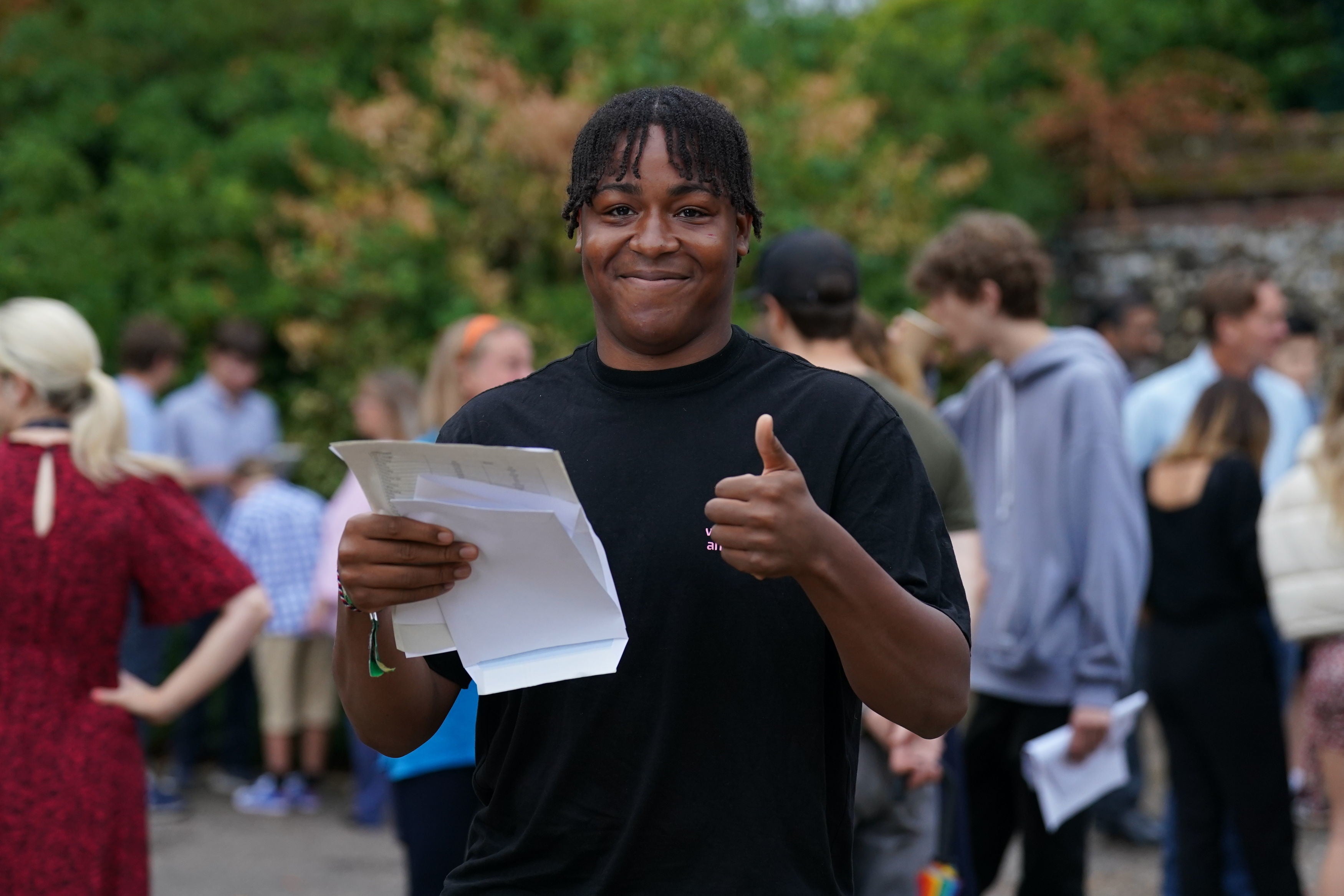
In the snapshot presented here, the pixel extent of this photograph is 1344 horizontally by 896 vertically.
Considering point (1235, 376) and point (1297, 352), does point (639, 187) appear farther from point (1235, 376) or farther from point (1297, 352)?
point (1297, 352)

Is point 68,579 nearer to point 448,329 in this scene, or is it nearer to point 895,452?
point 448,329

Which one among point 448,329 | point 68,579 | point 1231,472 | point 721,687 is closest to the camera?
point 721,687

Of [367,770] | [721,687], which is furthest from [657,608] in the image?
[367,770]

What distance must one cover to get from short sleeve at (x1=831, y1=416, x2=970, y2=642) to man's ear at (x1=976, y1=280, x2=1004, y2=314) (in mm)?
2686

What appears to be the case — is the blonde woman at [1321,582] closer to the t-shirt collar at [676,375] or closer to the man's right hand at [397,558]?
the t-shirt collar at [676,375]

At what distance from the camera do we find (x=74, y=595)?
3.62 meters

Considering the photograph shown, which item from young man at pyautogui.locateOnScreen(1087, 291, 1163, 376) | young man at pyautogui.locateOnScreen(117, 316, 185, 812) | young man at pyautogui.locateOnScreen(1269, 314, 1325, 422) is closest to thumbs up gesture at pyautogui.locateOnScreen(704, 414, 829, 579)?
young man at pyautogui.locateOnScreen(117, 316, 185, 812)

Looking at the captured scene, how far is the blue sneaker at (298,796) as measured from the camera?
7738 mm

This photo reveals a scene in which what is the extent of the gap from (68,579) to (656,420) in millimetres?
2131

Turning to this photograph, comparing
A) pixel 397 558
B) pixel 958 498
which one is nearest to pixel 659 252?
pixel 397 558

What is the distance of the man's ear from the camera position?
4664 millimetres

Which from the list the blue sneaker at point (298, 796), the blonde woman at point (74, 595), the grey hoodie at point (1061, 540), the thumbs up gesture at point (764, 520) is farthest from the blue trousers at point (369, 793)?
the thumbs up gesture at point (764, 520)

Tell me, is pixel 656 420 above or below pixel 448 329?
below

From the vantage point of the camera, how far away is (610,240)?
83.1 inches
